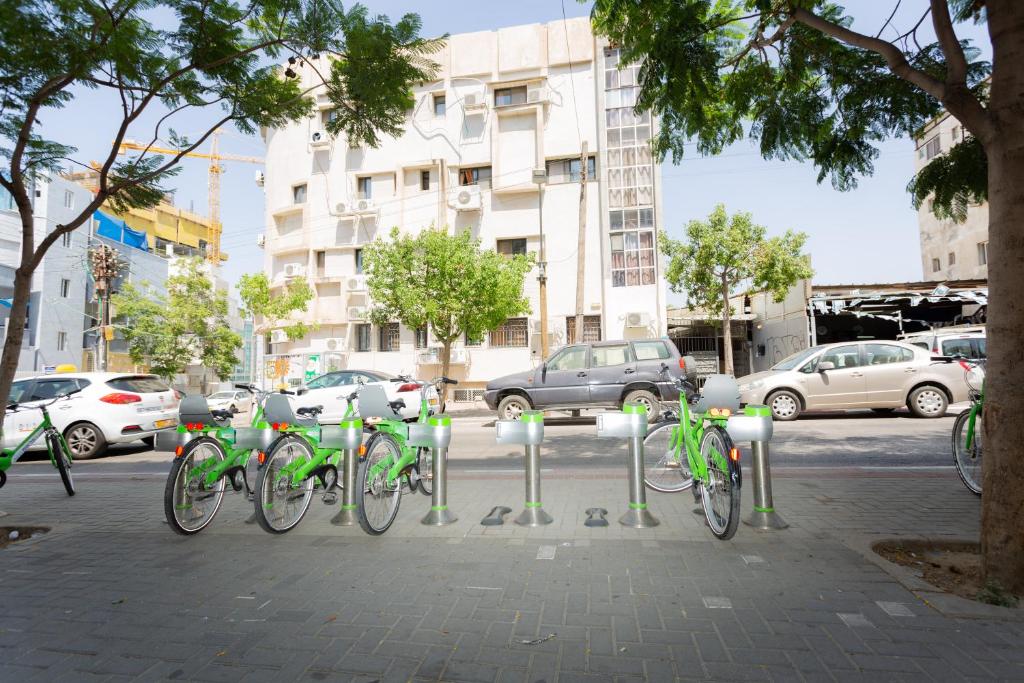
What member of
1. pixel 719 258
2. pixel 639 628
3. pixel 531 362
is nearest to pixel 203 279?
pixel 531 362

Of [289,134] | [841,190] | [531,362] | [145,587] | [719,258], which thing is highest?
[289,134]

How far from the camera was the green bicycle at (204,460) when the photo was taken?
486 cm

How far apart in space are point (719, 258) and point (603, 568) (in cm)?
1979

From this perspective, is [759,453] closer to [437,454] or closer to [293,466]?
[437,454]

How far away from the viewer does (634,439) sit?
5086mm

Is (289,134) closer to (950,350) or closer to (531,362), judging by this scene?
(531,362)

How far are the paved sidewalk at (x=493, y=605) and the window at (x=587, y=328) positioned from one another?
18568 millimetres

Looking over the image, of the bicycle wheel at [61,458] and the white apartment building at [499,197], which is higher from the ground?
the white apartment building at [499,197]

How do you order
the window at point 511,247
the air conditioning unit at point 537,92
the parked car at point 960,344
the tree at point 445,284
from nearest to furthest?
the parked car at point 960,344 < the tree at point 445,284 < the air conditioning unit at point 537,92 < the window at point 511,247

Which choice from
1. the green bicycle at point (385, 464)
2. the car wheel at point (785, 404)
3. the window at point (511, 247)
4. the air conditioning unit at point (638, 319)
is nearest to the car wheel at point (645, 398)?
the car wheel at point (785, 404)

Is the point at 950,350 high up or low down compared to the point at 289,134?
down

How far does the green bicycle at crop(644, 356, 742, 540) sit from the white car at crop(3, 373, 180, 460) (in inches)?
369

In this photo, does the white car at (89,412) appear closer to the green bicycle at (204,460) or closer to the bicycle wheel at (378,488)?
the green bicycle at (204,460)

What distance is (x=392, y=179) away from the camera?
26.8 m
